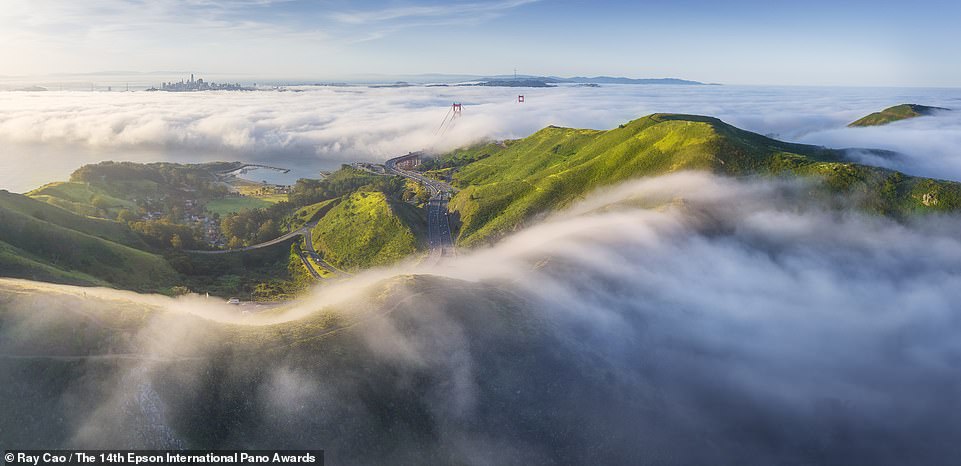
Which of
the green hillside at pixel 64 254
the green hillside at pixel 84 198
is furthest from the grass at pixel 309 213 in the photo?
the green hillside at pixel 84 198

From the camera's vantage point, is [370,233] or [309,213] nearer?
[370,233]

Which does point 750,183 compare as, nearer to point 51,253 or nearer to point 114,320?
point 114,320

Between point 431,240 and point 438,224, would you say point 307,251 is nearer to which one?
point 431,240

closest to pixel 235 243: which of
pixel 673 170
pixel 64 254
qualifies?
pixel 64 254

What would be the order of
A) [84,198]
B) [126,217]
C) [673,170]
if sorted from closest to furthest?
[673,170], [126,217], [84,198]

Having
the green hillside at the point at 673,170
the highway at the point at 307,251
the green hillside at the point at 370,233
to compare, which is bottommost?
the highway at the point at 307,251

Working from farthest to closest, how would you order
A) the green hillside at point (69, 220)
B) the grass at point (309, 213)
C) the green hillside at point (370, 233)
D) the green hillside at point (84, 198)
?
1. the grass at point (309, 213)
2. the green hillside at point (84, 198)
3. the green hillside at point (370, 233)
4. the green hillside at point (69, 220)

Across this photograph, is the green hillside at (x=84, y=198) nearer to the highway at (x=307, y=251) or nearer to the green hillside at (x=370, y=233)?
the highway at (x=307, y=251)
